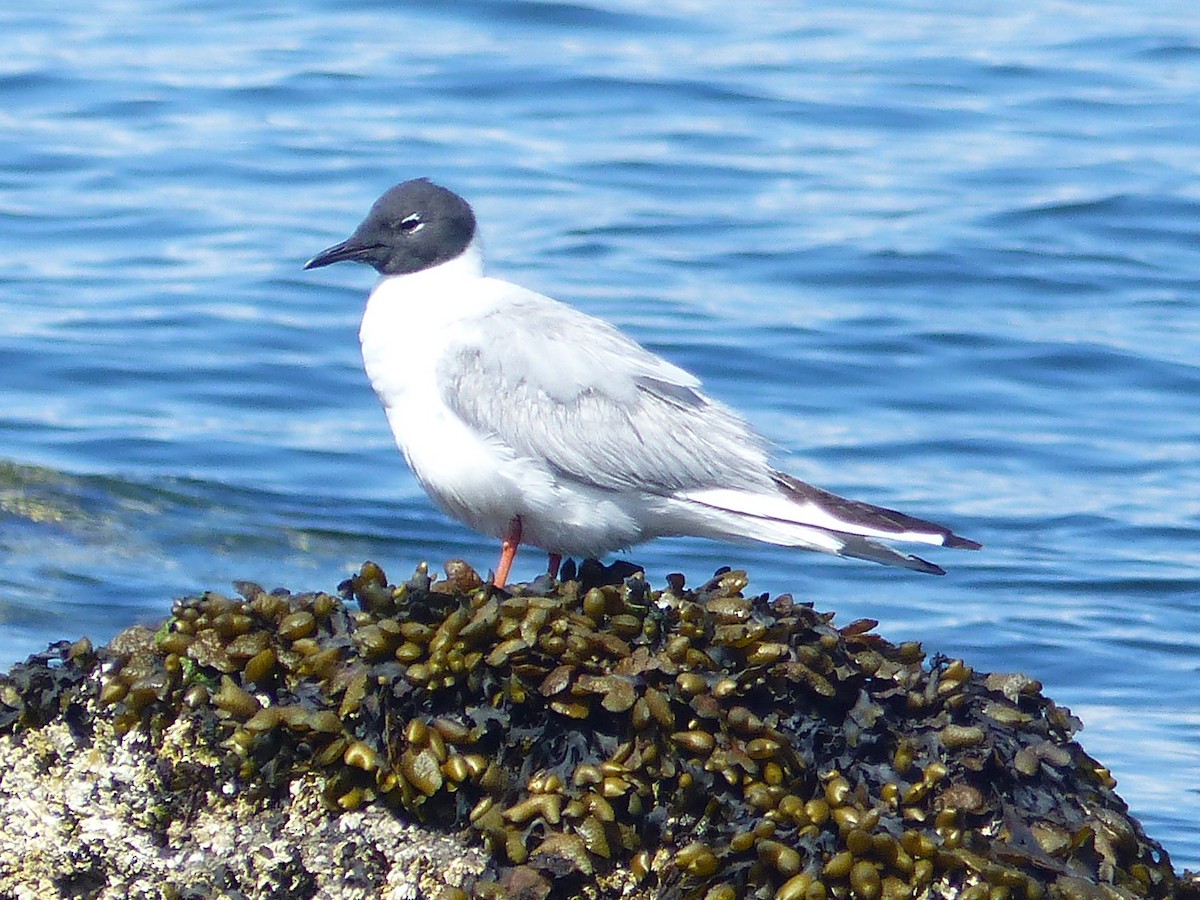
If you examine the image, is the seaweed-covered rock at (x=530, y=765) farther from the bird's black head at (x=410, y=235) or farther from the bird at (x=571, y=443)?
the bird's black head at (x=410, y=235)

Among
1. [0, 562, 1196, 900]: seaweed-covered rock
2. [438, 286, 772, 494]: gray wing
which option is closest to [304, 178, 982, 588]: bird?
[438, 286, 772, 494]: gray wing

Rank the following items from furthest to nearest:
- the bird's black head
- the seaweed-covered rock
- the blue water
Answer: the blue water → the bird's black head → the seaweed-covered rock

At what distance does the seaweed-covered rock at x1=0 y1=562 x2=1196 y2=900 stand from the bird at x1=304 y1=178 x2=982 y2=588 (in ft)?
2.89

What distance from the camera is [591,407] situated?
20.1 ft

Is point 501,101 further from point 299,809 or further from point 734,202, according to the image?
point 299,809

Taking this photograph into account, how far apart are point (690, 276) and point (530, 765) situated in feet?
30.4

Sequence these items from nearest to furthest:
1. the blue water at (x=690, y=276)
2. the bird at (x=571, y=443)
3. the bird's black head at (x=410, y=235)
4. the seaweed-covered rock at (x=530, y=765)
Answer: the seaweed-covered rock at (x=530, y=765) < the bird at (x=571, y=443) < the bird's black head at (x=410, y=235) < the blue water at (x=690, y=276)

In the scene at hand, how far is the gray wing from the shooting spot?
5.98 metres

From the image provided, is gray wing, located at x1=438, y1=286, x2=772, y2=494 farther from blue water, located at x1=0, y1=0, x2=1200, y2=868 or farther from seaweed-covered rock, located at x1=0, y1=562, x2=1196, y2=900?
blue water, located at x1=0, y1=0, x2=1200, y2=868

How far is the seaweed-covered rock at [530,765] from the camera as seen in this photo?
4.52 metres

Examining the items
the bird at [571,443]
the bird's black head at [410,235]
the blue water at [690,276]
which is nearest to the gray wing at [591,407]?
the bird at [571,443]

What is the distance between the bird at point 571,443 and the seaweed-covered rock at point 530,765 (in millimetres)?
880

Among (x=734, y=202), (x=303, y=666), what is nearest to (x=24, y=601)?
(x=303, y=666)

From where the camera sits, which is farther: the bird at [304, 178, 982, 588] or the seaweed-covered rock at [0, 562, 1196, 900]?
the bird at [304, 178, 982, 588]
